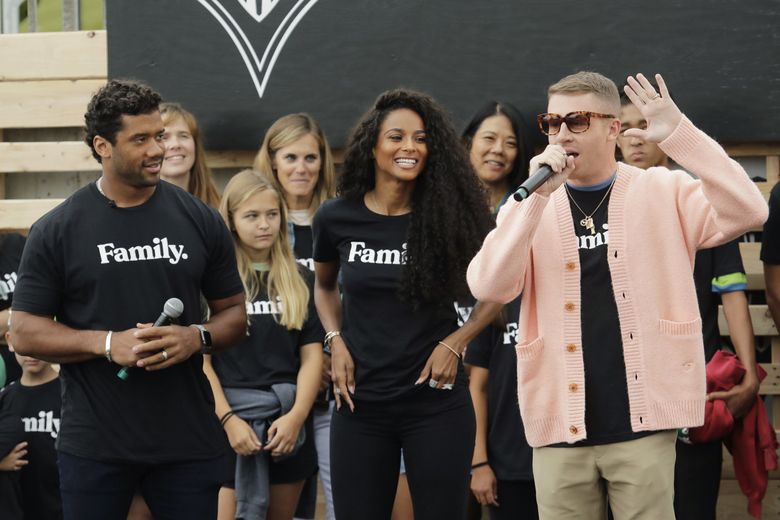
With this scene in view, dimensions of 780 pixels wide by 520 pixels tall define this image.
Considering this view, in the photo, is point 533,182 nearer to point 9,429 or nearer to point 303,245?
point 303,245

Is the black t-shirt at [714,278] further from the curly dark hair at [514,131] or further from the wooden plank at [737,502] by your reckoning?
the wooden plank at [737,502]

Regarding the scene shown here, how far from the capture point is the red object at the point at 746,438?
4.64m

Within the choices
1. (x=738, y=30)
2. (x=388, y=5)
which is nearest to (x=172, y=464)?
(x=388, y=5)

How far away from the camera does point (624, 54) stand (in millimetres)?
5551

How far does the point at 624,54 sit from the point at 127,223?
2.77m

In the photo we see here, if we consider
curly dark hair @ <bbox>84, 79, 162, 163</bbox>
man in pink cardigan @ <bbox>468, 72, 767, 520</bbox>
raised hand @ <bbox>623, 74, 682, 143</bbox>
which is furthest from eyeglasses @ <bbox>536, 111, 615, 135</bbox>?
curly dark hair @ <bbox>84, 79, 162, 163</bbox>

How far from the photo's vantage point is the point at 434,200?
425cm

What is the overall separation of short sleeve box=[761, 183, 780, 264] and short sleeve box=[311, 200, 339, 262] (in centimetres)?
179

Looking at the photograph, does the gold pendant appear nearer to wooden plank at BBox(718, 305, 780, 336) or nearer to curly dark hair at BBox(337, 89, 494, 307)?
curly dark hair at BBox(337, 89, 494, 307)

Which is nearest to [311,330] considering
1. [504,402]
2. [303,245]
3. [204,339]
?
[303,245]

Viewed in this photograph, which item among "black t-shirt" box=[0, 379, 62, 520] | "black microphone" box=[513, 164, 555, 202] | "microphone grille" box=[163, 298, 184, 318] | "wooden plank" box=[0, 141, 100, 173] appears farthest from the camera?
"wooden plank" box=[0, 141, 100, 173]

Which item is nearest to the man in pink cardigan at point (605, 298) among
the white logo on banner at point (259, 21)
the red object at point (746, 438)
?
the red object at point (746, 438)

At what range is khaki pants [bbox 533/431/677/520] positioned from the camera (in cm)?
338

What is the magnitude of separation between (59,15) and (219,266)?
3.09 meters
